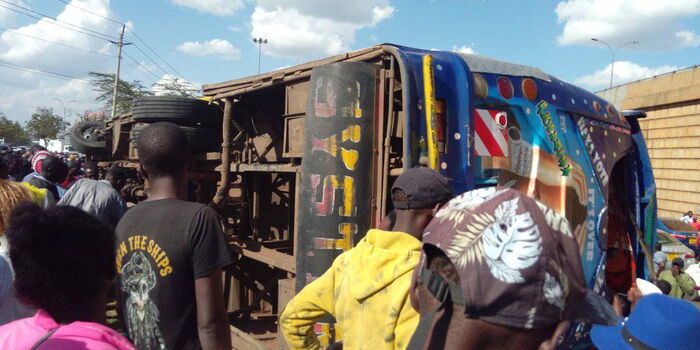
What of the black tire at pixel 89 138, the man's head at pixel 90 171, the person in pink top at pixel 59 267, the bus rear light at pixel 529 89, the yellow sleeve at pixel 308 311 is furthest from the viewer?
the black tire at pixel 89 138

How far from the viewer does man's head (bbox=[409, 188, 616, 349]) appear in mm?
954

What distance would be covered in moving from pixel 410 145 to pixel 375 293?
50.6 inches

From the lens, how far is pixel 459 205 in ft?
3.58

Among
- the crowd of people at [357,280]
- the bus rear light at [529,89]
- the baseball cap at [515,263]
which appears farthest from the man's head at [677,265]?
the baseball cap at [515,263]

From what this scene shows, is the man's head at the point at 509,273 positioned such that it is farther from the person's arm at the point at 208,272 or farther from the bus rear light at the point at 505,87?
the bus rear light at the point at 505,87

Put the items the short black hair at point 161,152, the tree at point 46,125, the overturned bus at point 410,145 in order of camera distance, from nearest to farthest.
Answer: the short black hair at point 161,152 < the overturned bus at point 410,145 < the tree at point 46,125

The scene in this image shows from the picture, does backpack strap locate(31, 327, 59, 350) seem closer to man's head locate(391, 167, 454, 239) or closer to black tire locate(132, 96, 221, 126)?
man's head locate(391, 167, 454, 239)

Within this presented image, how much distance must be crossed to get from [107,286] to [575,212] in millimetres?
3379

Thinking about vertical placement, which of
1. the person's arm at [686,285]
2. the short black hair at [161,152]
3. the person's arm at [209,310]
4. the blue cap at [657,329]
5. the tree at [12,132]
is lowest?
the person's arm at [686,285]

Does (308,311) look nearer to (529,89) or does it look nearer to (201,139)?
(529,89)

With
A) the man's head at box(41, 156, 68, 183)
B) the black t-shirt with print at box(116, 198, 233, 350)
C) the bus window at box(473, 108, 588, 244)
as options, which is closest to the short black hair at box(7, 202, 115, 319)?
the black t-shirt with print at box(116, 198, 233, 350)

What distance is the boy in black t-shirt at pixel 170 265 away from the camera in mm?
2166

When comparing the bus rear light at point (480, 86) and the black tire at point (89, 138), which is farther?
the black tire at point (89, 138)

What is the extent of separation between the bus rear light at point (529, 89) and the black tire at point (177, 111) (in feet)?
11.1
